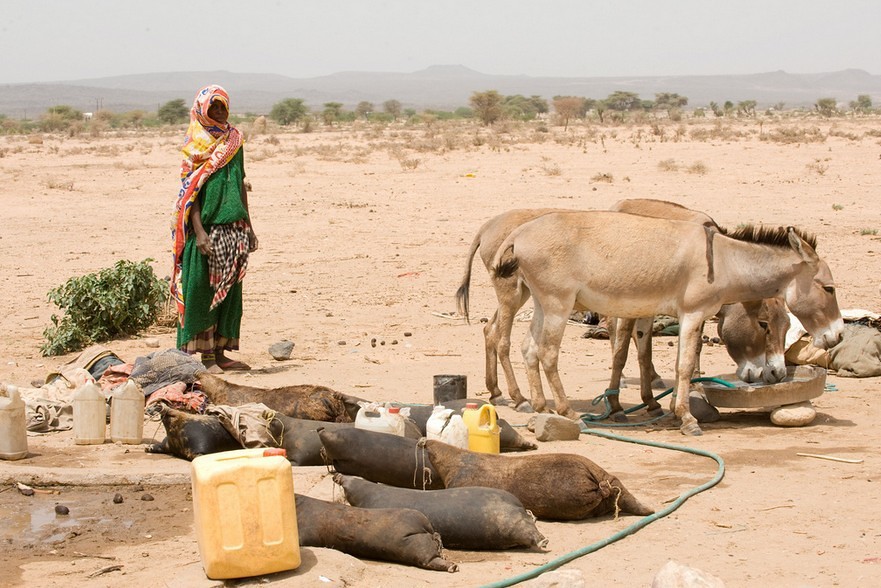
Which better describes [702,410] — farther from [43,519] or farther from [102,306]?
[102,306]

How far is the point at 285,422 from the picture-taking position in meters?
7.33

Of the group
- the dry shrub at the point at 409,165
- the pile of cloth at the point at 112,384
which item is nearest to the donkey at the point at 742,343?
the pile of cloth at the point at 112,384

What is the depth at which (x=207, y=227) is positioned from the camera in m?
10.1

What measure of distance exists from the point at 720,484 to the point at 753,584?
1.75m

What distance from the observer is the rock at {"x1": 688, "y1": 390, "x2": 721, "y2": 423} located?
9.03 metres

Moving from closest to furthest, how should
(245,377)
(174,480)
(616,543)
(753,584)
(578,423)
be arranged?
(753,584)
(616,543)
(174,480)
(578,423)
(245,377)

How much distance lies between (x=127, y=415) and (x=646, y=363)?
3993mm

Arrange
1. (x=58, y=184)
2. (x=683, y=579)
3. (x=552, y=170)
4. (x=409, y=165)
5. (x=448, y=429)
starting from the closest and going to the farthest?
(x=683, y=579)
(x=448, y=429)
(x=58, y=184)
(x=552, y=170)
(x=409, y=165)

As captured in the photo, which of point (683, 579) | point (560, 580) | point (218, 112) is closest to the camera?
point (683, 579)

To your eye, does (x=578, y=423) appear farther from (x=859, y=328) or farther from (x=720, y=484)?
(x=859, y=328)

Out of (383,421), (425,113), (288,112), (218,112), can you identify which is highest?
(218,112)

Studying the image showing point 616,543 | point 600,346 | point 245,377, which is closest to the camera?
point 616,543

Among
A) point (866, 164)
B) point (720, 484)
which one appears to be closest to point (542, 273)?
point (720, 484)

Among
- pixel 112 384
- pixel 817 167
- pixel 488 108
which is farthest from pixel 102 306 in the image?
pixel 488 108
